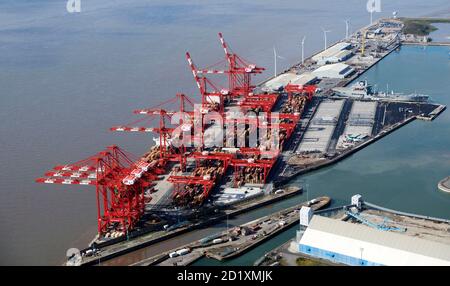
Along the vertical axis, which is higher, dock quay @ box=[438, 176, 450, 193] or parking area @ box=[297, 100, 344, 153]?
parking area @ box=[297, 100, 344, 153]

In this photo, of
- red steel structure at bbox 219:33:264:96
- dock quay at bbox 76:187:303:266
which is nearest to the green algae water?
dock quay at bbox 76:187:303:266

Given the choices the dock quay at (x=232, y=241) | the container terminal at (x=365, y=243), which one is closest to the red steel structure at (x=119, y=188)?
the dock quay at (x=232, y=241)

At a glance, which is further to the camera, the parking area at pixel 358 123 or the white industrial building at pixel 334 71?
the white industrial building at pixel 334 71

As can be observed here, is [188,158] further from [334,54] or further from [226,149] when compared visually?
[334,54]

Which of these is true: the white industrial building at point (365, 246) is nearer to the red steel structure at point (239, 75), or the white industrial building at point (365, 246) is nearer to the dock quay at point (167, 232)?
the dock quay at point (167, 232)

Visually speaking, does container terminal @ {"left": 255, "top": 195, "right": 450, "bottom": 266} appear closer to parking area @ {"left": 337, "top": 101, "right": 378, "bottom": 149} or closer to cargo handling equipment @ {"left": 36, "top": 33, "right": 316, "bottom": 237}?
cargo handling equipment @ {"left": 36, "top": 33, "right": 316, "bottom": 237}

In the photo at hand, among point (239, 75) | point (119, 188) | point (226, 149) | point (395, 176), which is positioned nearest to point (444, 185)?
point (395, 176)
